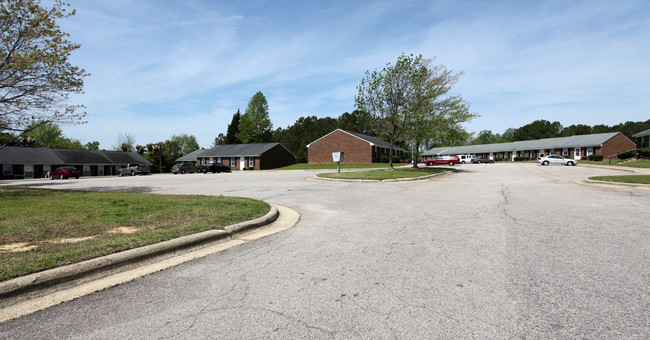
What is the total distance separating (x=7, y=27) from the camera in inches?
503

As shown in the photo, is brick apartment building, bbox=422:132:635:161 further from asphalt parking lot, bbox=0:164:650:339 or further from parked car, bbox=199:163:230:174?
asphalt parking lot, bbox=0:164:650:339

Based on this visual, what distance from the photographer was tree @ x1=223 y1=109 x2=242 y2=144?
267 feet

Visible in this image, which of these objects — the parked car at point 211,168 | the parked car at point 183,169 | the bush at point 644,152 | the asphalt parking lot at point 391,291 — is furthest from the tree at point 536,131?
the asphalt parking lot at point 391,291

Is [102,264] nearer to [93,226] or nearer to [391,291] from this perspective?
[93,226]

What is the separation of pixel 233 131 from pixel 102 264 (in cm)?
8161

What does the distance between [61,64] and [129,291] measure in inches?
567

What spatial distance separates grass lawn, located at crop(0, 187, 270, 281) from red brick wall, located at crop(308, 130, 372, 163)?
44.5m

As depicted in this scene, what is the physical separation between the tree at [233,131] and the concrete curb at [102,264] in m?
78.1

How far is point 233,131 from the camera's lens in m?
82.6

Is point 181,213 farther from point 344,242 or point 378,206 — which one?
point 378,206

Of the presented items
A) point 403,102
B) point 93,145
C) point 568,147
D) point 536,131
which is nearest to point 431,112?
point 403,102

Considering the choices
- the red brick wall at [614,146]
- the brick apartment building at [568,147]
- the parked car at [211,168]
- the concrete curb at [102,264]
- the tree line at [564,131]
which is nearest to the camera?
the concrete curb at [102,264]

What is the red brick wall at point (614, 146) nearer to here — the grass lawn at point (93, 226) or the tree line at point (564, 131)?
the tree line at point (564, 131)

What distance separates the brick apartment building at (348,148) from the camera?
52688 mm
